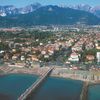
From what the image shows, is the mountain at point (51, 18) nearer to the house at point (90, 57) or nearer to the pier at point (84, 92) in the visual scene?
the house at point (90, 57)

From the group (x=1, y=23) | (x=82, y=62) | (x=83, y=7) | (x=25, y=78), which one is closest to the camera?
(x=25, y=78)

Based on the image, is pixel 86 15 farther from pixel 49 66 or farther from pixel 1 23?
pixel 49 66

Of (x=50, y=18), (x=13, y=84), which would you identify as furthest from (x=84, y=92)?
(x=50, y=18)

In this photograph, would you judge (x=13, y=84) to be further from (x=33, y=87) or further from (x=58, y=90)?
(x=58, y=90)

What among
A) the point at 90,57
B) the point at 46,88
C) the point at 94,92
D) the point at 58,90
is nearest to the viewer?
the point at 94,92

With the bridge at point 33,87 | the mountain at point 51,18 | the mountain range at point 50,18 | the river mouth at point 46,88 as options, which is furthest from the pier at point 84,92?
the mountain at point 51,18

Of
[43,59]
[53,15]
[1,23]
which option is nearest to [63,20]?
[53,15]
